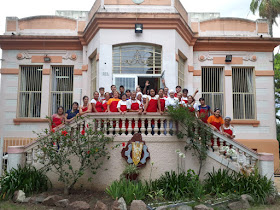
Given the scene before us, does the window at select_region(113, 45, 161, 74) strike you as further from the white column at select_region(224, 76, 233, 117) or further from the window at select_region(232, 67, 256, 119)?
the window at select_region(232, 67, 256, 119)

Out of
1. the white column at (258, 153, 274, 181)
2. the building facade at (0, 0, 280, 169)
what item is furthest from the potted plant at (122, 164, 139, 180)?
the building facade at (0, 0, 280, 169)

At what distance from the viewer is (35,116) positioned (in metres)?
12.4

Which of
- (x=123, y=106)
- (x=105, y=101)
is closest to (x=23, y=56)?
(x=105, y=101)

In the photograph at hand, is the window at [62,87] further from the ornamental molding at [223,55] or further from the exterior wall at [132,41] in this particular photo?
the ornamental molding at [223,55]

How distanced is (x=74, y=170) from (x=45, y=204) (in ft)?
4.13

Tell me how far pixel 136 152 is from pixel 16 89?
766 cm

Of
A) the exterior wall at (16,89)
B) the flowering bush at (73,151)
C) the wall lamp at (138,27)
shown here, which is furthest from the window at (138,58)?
the flowering bush at (73,151)

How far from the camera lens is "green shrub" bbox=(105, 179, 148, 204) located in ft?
19.8

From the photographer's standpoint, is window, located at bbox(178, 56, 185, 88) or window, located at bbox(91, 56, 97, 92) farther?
window, located at bbox(178, 56, 185, 88)

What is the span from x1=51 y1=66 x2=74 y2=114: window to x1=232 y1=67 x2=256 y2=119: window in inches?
282

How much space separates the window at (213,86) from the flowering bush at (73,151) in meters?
6.82

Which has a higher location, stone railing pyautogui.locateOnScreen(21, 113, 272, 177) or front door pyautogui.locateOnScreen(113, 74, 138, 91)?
front door pyautogui.locateOnScreen(113, 74, 138, 91)

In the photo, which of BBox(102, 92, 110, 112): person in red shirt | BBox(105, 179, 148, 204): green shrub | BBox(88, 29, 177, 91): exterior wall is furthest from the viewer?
BBox(88, 29, 177, 91): exterior wall

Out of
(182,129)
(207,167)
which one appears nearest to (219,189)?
(207,167)
